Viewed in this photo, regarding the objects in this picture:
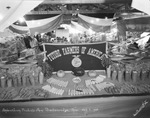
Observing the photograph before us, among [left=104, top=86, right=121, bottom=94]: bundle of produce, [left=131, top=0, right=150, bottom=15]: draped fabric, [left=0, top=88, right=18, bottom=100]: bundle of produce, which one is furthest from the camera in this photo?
[left=104, top=86, right=121, bottom=94]: bundle of produce

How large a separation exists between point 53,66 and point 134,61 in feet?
7.26

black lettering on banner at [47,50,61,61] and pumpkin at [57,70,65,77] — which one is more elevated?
black lettering on banner at [47,50,61,61]

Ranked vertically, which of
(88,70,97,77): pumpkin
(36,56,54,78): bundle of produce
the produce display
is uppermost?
(36,56,54,78): bundle of produce

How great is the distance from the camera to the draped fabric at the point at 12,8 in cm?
207

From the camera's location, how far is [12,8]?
6.91ft

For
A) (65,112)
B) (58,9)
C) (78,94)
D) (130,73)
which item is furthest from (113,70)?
(58,9)

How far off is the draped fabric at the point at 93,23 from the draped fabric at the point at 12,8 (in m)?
3.80

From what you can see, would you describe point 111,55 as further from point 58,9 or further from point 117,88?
point 58,9

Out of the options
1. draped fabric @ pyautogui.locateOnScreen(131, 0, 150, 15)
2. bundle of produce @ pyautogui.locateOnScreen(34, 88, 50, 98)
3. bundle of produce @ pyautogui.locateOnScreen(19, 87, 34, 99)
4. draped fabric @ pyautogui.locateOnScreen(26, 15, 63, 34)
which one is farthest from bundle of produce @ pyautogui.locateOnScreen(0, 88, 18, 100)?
draped fabric @ pyautogui.locateOnScreen(131, 0, 150, 15)

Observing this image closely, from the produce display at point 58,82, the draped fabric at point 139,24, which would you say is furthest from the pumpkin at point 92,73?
the draped fabric at point 139,24

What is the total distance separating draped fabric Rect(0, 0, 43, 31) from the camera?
2070 millimetres

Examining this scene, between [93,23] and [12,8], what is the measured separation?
4.31 meters

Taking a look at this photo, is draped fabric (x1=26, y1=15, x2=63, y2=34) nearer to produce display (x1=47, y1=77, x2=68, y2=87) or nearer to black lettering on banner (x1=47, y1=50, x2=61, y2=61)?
black lettering on banner (x1=47, y1=50, x2=61, y2=61)

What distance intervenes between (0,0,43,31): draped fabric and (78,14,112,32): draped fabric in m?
3.80
